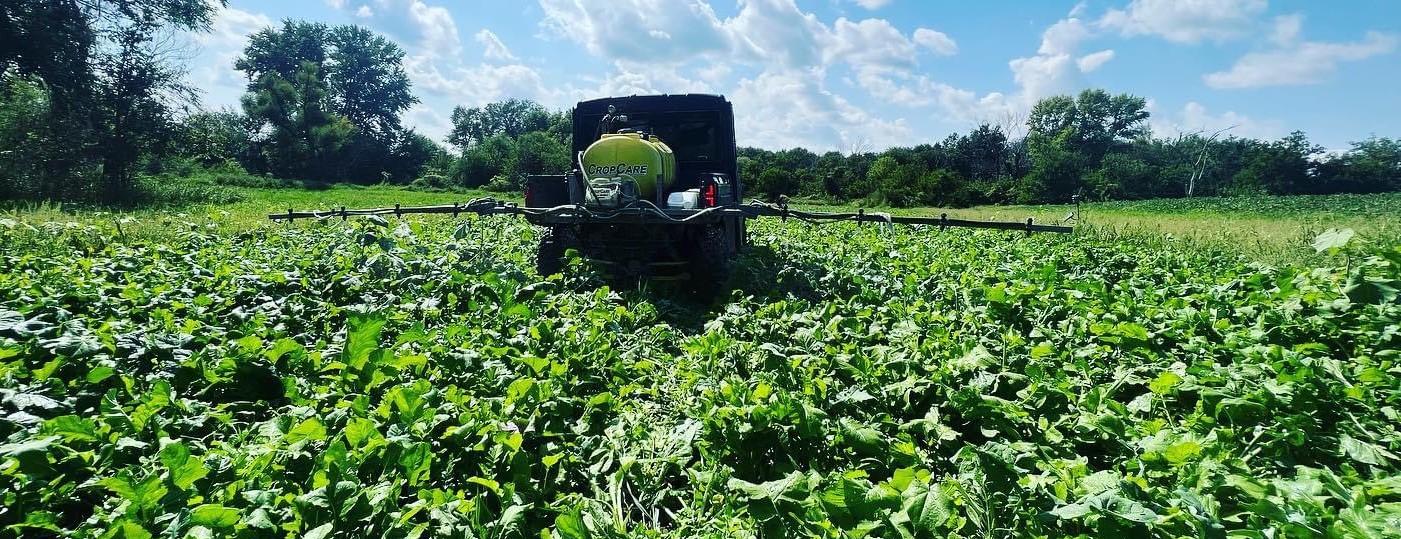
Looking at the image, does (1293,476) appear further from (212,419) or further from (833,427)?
(212,419)

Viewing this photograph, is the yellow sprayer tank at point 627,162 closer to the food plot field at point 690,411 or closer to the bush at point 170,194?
the food plot field at point 690,411

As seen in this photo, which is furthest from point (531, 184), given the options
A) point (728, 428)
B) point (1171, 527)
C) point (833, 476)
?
point (1171, 527)

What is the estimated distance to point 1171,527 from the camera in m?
1.72

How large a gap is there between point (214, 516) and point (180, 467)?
0.38m

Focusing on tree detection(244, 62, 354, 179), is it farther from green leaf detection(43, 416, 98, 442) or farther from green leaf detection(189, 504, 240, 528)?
green leaf detection(189, 504, 240, 528)

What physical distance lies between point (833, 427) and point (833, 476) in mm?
600

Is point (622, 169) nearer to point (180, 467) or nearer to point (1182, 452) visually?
point (180, 467)

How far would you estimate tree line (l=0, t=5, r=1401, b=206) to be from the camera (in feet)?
70.4

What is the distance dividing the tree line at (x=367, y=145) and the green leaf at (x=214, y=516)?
28.2m

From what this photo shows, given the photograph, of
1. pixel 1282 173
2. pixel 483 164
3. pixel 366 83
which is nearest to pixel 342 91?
pixel 366 83

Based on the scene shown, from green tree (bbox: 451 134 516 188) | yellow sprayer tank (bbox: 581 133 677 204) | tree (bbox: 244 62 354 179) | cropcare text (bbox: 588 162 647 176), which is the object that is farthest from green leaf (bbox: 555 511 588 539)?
tree (bbox: 244 62 354 179)

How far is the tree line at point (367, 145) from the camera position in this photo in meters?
21.5

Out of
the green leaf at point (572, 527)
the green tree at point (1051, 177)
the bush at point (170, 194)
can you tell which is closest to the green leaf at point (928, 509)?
the green leaf at point (572, 527)

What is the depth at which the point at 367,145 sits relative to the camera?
58.0 metres
